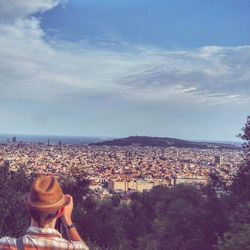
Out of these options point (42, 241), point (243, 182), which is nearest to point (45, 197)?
point (42, 241)

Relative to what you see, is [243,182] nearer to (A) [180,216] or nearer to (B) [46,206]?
(A) [180,216]

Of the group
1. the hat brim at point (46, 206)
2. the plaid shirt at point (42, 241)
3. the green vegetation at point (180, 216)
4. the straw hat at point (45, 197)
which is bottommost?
the green vegetation at point (180, 216)

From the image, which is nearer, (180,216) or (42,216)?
(42,216)

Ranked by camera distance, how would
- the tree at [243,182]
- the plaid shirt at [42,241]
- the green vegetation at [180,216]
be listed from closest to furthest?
the plaid shirt at [42,241], the green vegetation at [180,216], the tree at [243,182]

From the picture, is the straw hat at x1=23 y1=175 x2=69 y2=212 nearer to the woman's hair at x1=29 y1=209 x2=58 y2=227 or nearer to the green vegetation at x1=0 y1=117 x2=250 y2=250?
the woman's hair at x1=29 y1=209 x2=58 y2=227

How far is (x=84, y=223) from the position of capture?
17.1 meters

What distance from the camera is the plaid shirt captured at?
2.19 meters

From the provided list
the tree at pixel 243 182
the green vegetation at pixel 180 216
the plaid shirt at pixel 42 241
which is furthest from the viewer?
the tree at pixel 243 182

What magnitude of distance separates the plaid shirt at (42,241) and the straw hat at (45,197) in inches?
4.1

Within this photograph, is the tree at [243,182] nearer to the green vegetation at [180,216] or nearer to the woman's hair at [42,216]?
the green vegetation at [180,216]

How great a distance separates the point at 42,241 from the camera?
2.21 meters

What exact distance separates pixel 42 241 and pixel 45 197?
7.7 inches

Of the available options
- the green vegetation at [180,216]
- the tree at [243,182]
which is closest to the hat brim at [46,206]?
the green vegetation at [180,216]

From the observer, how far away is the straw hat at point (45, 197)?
7.23 feet
